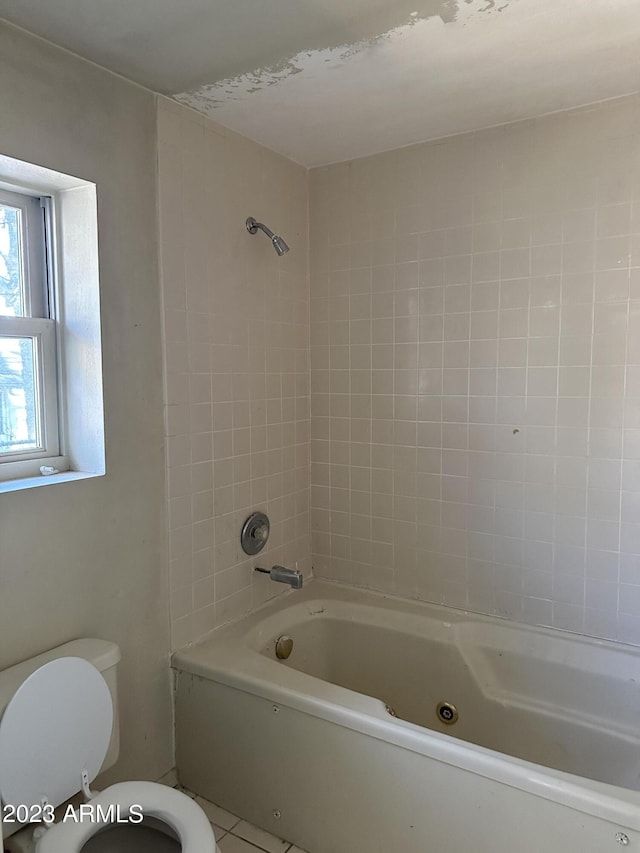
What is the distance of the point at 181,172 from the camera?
1.91 m

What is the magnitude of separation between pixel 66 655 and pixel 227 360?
1073mm

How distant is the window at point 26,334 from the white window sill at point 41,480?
72 millimetres

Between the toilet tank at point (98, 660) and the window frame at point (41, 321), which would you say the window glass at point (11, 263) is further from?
the toilet tank at point (98, 660)

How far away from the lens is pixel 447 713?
2.11 meters

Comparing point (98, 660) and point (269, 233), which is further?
point (269, 233)

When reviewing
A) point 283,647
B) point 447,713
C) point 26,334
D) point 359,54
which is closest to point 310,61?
point 359,54

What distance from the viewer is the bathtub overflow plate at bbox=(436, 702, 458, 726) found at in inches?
82.5

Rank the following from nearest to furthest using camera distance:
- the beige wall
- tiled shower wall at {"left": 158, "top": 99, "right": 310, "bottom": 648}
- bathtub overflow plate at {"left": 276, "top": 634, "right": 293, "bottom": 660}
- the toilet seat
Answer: the toilet seat → the beige wall → tiled shower wall at {"left": 158, "top": 99, "right": 310, "bottom": 648} → bathtub overflow plate at {"left": 276, "top": 634, "right": 293, "bottom": 660}

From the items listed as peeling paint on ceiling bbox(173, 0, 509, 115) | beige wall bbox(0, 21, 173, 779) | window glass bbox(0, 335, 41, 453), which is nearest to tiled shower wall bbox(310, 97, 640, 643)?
peeling paint on ceiling bbox(173, 0, 509, 115)

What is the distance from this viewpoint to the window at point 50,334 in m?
1.65

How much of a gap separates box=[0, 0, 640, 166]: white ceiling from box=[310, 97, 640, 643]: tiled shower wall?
0.23m

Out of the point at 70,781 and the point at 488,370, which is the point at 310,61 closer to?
the point at 488,370

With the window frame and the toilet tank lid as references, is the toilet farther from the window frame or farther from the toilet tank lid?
the window frame

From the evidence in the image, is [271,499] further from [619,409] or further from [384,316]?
[619,409]
